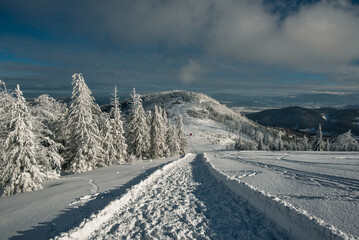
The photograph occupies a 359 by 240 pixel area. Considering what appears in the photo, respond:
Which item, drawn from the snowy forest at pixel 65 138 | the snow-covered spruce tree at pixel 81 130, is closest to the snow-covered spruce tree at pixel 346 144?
the snowy forest at pixel 65 138

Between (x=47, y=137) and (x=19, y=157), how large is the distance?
417 cm

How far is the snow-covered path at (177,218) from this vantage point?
5.79m

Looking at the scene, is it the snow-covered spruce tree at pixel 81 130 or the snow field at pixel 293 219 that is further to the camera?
the snow-covered spruce tree at pixel 81 130

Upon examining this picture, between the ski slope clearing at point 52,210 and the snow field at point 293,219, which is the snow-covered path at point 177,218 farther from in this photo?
the ski slope clearing at point 52,210

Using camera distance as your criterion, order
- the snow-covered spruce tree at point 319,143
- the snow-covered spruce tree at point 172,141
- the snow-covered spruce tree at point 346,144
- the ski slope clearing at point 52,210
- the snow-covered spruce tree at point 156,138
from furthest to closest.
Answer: the snow-covered spruce tree at point 346,144
the snow-covered spruce tree at point 319,143
the snow-covered spruce tree at point 172,141
the snow-covered spruce tree at point 156,138
the ski slope clearing at point 52,210

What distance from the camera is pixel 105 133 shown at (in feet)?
87.6

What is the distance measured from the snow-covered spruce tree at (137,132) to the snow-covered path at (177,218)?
21.8 meters

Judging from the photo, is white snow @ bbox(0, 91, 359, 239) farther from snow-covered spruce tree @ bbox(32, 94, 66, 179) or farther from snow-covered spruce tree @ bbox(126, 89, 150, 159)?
snow-covered spruce tree @ bbox(126, 89, 150, 159)

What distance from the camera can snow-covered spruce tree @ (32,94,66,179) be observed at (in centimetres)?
1584

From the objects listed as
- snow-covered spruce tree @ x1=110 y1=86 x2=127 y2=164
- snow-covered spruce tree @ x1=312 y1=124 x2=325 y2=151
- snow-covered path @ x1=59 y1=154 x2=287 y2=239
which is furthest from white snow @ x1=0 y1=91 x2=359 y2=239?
snow-covered spruce tree @ x1=312 y1=124 x2=325 y2=151

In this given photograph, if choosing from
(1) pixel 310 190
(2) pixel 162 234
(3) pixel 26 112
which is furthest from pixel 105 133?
(1) pixel 310 190

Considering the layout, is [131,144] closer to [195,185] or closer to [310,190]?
[195,185]

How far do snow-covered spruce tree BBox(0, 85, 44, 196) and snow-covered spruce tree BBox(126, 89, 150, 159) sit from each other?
18.5 m

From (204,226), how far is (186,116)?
192895 mm
